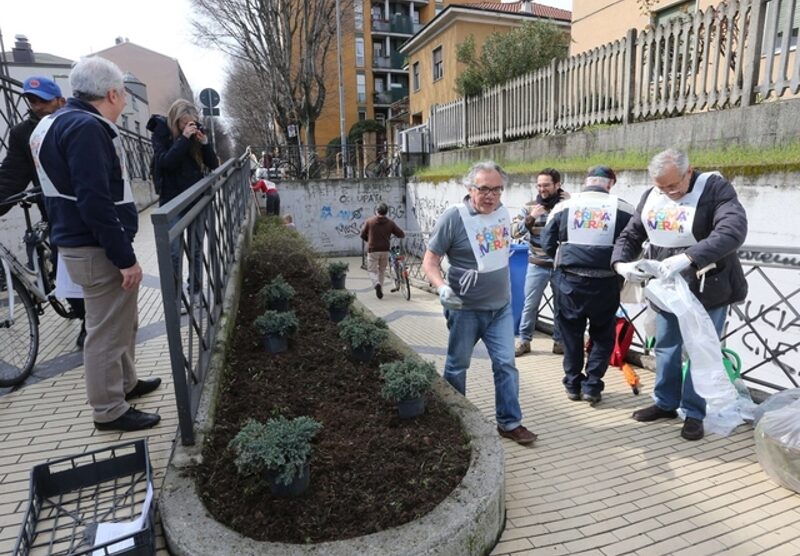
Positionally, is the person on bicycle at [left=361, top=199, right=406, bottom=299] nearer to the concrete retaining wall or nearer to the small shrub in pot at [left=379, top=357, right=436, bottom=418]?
the concrete retaining wall

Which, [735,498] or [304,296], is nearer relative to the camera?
[735,498]

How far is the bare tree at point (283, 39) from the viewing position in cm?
1900

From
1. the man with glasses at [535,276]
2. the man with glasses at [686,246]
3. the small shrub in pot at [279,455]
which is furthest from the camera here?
the man with glasses at [535,276]

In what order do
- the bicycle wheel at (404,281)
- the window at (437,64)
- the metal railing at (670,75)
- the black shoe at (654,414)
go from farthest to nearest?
the window at (437,64) < the bicycle wheel at (404,281) < the metal railing at (670,75) < the black shoe at (654,414)

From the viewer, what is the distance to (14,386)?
10.1 feet

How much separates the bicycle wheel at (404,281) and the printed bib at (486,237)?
7.80 metres

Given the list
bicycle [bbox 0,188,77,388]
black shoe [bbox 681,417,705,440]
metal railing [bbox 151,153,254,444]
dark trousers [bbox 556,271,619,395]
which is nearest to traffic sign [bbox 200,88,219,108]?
metal railing [bbox 151,153,254,444]

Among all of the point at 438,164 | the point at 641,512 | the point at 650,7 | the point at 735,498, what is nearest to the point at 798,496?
the point at 735,498

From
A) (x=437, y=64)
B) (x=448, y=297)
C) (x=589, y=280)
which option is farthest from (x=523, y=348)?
(x=437, y=64)

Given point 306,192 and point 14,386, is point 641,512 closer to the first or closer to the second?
point 14,386

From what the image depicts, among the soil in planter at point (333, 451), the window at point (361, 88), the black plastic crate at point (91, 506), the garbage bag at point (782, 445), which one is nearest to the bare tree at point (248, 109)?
the window at point (361, 88)

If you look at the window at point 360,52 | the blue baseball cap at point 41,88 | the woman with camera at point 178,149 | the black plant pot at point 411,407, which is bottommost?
the black plant pot at point 411,407

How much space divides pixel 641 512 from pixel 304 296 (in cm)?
377

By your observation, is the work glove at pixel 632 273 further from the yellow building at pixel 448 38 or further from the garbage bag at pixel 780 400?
the yellow building at pixel 448 38
